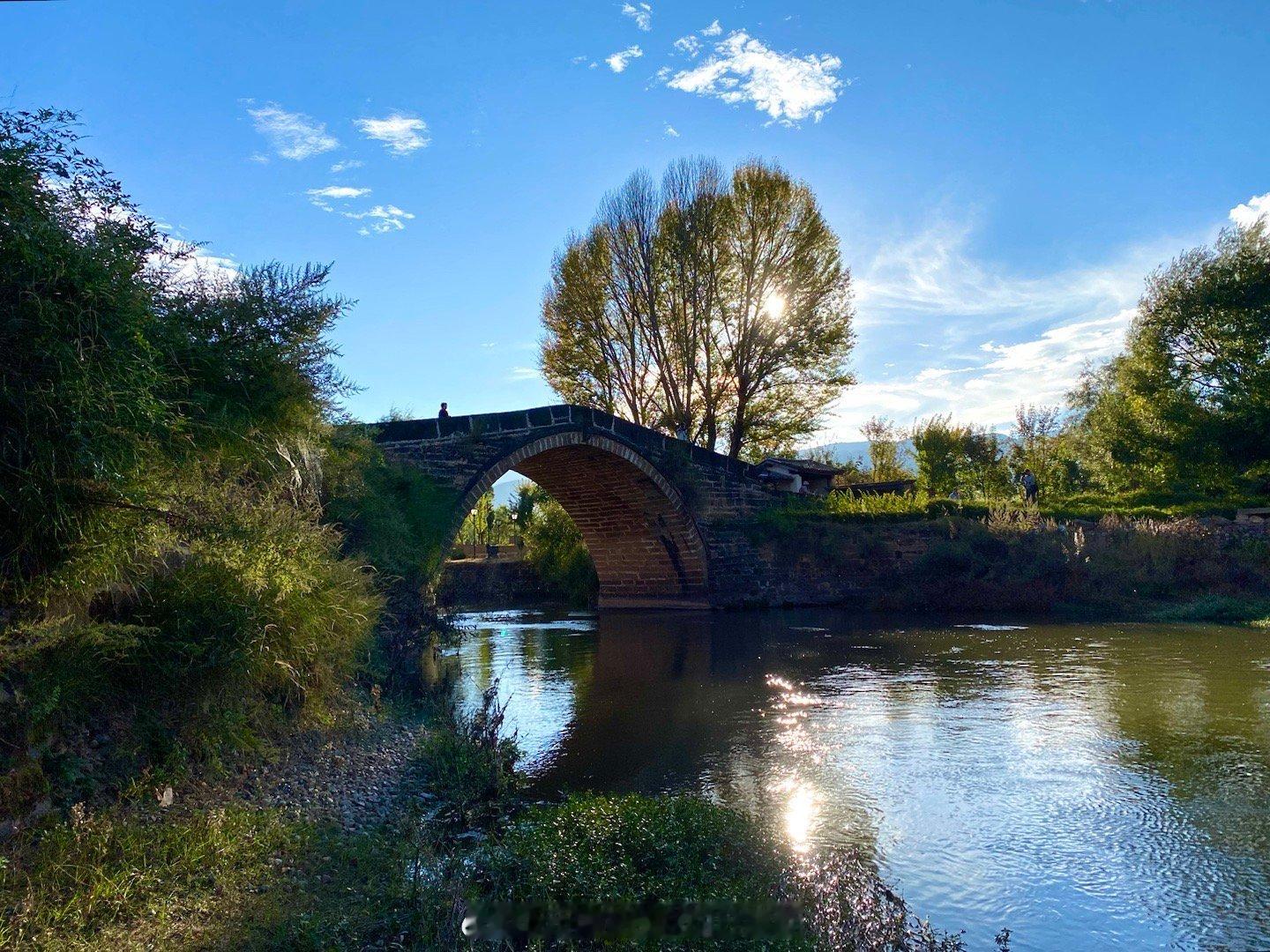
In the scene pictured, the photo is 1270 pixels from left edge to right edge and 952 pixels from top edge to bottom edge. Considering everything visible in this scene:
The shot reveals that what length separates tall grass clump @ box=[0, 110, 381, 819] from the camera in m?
4.43

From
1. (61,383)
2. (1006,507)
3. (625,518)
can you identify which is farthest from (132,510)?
(1006,507)

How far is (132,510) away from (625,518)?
21.1 m

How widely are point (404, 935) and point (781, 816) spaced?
2.97m

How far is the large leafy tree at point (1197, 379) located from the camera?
2753 centimetres

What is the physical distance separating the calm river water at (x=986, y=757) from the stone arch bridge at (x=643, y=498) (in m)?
6.93

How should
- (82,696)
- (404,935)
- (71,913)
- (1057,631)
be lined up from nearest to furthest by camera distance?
(71,913) → (404,935) → (82,696) → (1057,631)

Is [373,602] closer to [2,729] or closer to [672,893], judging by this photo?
[2,729]

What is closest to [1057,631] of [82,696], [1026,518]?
[1026,518]

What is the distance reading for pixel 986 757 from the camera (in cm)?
778

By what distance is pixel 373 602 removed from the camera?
8164mm

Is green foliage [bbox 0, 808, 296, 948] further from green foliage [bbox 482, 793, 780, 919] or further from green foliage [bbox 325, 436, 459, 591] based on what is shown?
green foliage [bbox 325, 436, 459, 591]

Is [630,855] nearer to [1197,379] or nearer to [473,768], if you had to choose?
[473,768]

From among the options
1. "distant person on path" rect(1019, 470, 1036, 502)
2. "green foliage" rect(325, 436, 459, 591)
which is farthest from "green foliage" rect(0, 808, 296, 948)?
"distant person on path" rect(1019, 470, 1036, 502)

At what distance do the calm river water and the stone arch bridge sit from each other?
22.8ft
